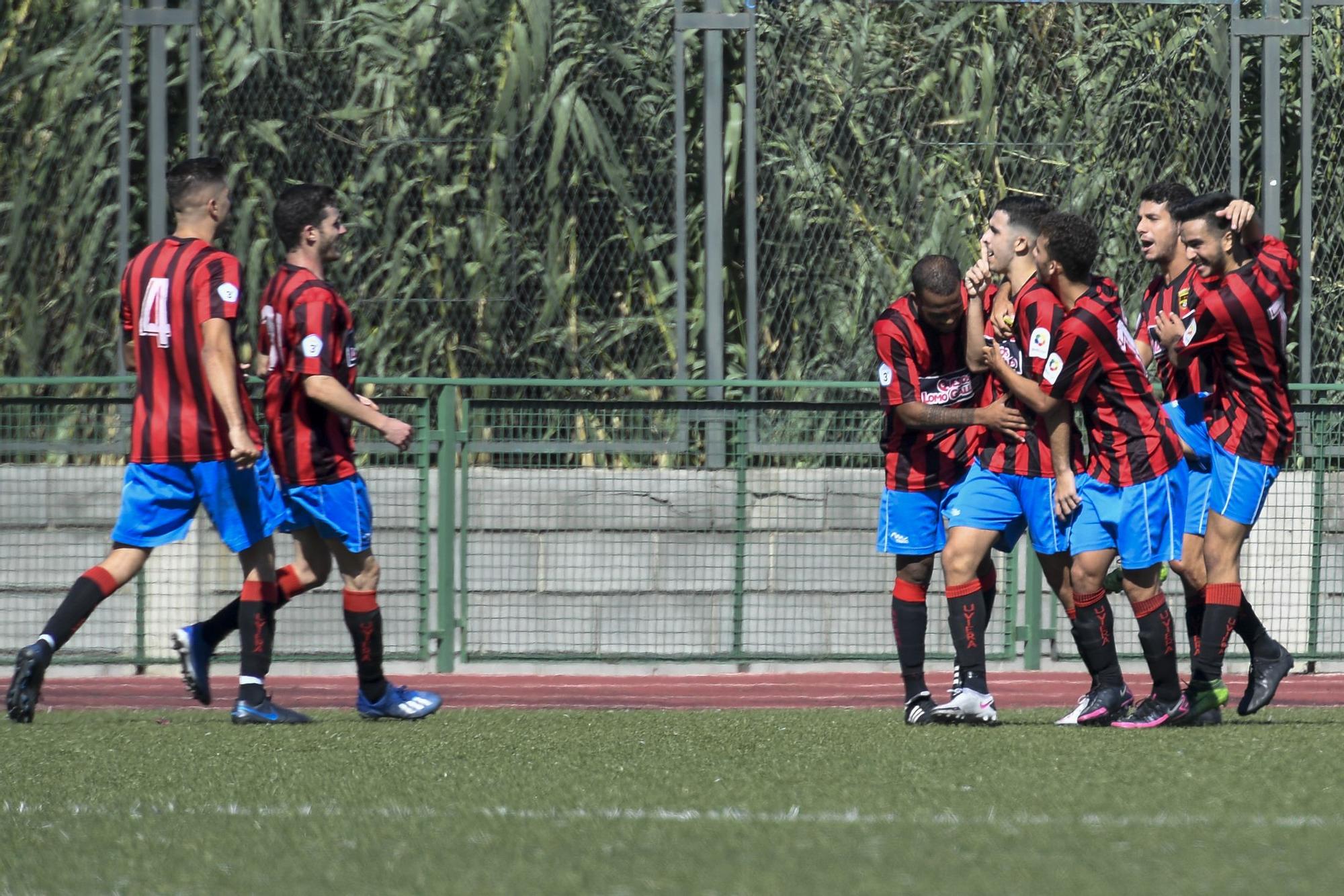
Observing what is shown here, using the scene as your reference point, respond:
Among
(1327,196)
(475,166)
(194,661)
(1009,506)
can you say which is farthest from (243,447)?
(1327,196)

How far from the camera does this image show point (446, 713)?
736cm

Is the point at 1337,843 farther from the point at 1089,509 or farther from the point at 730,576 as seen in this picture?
the point at 730,576

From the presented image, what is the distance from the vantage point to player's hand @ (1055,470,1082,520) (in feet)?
20.6

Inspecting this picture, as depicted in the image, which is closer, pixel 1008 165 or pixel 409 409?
pixel 409 409

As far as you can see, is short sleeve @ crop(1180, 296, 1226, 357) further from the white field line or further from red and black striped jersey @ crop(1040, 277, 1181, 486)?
the white field line

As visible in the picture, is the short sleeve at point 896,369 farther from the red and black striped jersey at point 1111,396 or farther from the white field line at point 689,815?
the white field line at point 689,815

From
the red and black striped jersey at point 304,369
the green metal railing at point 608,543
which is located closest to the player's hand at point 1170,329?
the green metal railing at point 608,543

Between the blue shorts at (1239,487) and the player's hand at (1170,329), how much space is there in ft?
1.49

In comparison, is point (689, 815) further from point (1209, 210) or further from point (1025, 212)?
point (1209, 210)

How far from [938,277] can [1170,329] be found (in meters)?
1.04

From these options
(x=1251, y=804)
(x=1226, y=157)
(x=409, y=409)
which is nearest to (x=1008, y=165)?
(x=1226, y=157)

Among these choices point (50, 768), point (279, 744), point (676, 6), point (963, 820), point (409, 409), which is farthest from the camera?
point (676, 6)

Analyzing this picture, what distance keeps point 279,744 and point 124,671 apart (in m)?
3.23

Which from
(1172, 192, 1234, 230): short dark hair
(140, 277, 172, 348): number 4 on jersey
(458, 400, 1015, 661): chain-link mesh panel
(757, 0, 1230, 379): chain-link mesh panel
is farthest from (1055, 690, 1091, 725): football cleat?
(757, 0, 1230, 379): chain-link mesh panel
